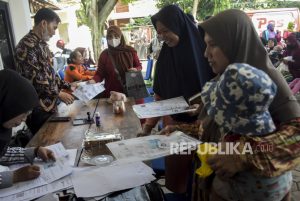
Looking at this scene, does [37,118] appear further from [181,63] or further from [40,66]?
[181,63]

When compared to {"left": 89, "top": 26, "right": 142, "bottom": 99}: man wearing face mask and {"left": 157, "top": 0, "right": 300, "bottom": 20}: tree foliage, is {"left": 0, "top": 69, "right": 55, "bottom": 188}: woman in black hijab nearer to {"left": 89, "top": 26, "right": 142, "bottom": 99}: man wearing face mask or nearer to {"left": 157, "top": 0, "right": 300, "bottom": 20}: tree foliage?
{"left": 89, "top": 26, "right": 142, "bottom": 99}: man wearing face mask

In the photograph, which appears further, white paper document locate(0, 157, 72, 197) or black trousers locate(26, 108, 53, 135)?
black trousers locate(26, 108, 53, 135)

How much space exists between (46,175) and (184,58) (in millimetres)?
1168

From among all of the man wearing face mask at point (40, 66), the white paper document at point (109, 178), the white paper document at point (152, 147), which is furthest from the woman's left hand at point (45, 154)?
the man wearing face mask at point (40, 66)

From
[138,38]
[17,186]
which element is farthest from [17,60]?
[138,38]

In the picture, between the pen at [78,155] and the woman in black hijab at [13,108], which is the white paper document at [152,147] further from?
the woman in black hijab at [13,108]

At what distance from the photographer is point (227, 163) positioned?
1009 millimetres

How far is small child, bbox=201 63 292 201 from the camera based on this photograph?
91cm

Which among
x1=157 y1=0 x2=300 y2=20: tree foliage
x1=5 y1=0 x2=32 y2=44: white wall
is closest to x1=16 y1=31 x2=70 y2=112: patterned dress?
x1=5 y1=0 x2=32 y2=44: white wall

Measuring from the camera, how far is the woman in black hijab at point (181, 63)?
6.40 feet

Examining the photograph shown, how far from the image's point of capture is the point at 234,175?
1092 mm

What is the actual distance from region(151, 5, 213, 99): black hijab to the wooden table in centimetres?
43

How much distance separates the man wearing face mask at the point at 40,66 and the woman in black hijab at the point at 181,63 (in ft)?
3.50

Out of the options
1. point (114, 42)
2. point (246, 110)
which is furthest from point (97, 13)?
point (246, 110)
